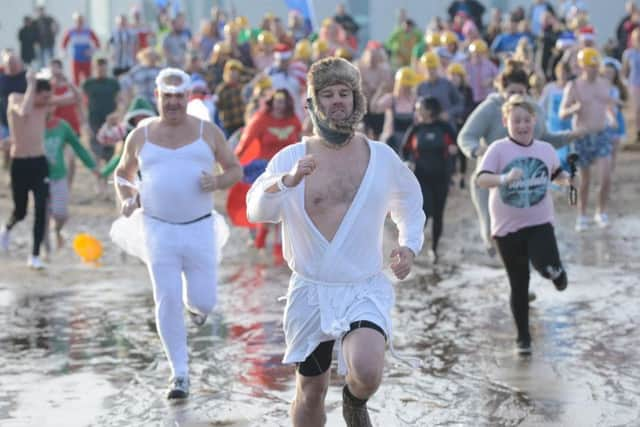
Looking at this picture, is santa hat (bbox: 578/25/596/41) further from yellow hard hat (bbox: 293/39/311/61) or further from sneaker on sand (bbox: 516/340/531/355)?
sneaker on sand (bbox: 516/340/531/355)

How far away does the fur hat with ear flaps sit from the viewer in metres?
6.57

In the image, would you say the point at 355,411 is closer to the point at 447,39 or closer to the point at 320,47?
the point at 320,47

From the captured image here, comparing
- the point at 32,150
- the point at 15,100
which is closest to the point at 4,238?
the point at 32,150

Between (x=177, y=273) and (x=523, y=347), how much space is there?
8.04 feet

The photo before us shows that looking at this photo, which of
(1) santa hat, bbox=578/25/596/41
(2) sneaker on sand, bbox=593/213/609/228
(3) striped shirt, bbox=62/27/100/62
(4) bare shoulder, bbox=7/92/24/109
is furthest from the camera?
(3) striped shirt, bbox=62/27/100/62

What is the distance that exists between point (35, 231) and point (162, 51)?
12624 mm

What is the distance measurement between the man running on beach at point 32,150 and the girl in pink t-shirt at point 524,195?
5974 mm

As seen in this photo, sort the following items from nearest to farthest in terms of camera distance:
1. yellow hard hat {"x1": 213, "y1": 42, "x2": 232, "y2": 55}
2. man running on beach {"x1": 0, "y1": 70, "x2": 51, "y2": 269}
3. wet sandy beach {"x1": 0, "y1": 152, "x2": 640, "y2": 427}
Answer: wet sandy beach {"x1": 0, "y1": 152, "x2": 640, "y2": 427}
man running on beach {"x1": 0, "y1": 70, "x2": 51, "y2": 269}
yellow hard hat {"x1": 213, "y1": 42, "x2": 232, "y2": 55}

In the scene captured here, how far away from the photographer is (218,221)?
31.2ft

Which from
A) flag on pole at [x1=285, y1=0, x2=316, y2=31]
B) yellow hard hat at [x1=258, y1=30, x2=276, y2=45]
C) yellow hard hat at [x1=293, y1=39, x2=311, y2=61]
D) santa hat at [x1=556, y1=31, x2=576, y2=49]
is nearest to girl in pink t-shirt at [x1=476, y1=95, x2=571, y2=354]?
yellow hard hat at [x1=293, y1=39, x2=311, y2=61]

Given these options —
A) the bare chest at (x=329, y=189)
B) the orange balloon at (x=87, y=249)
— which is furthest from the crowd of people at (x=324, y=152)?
the orange balloon at (x=87, y=249)

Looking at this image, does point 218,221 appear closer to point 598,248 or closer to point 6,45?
point 598,248

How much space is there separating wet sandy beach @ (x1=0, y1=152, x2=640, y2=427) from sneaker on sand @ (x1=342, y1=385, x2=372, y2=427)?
1.65 meters

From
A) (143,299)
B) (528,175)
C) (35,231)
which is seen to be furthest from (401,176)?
(35,231)
